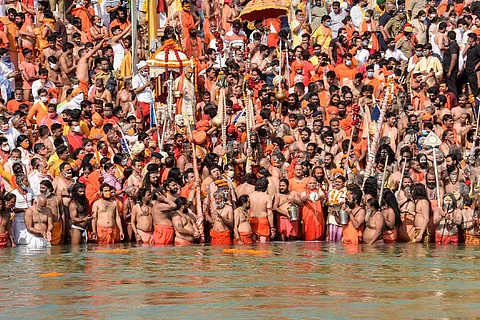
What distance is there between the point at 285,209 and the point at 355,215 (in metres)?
0.99

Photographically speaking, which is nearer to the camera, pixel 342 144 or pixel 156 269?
pixel 156 269

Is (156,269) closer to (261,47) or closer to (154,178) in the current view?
(154,178)

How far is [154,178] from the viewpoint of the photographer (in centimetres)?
1936

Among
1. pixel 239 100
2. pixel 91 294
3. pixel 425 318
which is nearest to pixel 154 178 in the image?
pixel 239 100

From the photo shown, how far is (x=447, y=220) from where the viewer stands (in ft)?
62.6

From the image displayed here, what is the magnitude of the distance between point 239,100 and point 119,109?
1822 millimetres

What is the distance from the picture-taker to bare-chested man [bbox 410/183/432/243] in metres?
19.1

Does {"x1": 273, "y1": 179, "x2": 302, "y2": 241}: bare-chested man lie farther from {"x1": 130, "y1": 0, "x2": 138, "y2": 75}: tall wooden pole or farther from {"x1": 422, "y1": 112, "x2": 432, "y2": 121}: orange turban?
{"x1": 130, "y1": 0, "x2": 138, "y2": 75}: tall wooden pole

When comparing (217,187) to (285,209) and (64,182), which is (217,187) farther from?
(64,182)

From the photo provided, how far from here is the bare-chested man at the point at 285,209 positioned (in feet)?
64.0

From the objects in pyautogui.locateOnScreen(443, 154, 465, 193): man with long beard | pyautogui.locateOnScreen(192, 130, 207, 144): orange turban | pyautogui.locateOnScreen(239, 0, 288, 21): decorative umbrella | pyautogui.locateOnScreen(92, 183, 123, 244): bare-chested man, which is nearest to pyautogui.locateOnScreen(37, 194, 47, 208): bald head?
pyautogui.locateOnScreen(92, 183, 123, 244): bare-chested man

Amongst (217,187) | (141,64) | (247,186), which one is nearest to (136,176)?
(217,187)

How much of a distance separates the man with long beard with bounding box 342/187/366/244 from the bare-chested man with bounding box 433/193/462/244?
0.98 m

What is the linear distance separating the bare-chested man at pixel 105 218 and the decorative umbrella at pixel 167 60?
338 centimetres
